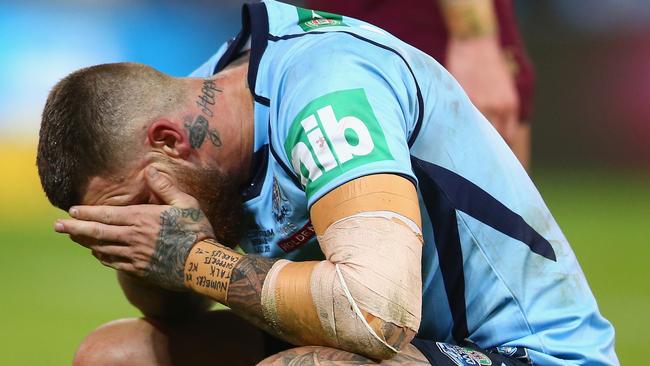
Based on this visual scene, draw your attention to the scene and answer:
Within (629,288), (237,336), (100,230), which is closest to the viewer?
(100,230)

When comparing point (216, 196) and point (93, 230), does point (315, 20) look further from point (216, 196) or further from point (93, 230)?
point (93, 230)

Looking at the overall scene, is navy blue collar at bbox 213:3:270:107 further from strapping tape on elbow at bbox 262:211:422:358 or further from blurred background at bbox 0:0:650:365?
blurred background at bbox 0:0:650:365

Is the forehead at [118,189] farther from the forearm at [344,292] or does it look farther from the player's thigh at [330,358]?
the player's thigh at [330,358]

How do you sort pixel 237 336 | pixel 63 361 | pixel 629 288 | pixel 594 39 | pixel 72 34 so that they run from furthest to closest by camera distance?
pixel 594 39, pixel 72 34, pixel 629 288, pixel 63 361, pixel 237 336

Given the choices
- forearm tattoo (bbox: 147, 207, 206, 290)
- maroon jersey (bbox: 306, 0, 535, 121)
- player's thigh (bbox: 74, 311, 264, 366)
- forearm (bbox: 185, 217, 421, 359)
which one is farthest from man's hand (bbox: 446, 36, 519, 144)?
forearm (bbox: 185, 217, 421, 359)

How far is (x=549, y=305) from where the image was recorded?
2.85 meters

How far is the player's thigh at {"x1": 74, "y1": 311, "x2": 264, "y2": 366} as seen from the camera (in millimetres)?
3225

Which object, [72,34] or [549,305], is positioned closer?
[549,305]

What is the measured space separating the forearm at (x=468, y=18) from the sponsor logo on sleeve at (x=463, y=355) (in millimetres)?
2052

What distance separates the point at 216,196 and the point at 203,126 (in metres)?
0.19

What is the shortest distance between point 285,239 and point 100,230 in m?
0.49

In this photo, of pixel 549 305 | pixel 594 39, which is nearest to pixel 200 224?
pixel 549 305

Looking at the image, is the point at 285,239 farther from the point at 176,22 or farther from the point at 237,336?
the point at 176,22

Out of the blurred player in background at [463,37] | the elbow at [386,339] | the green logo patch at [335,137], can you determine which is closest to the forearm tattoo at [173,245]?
the green logo patch at [335,137]
